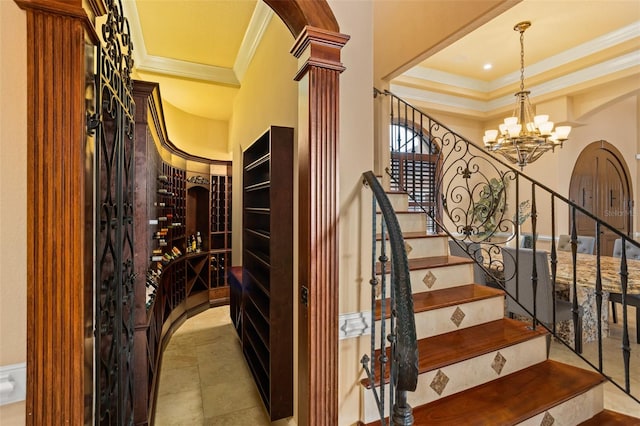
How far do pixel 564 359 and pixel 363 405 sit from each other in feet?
8.22

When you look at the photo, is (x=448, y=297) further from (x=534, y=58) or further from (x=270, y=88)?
(x=534, y=58)

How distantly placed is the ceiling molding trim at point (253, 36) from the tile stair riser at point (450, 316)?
8.04 feet

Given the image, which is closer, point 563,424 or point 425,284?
point 563,424

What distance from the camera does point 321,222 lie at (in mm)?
1432

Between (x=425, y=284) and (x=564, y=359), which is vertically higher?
(x=425, y=284)

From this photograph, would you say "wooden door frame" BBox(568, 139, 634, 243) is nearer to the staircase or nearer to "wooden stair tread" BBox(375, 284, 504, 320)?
"wooden stair tread" BBox(375, 284, 504, 320)

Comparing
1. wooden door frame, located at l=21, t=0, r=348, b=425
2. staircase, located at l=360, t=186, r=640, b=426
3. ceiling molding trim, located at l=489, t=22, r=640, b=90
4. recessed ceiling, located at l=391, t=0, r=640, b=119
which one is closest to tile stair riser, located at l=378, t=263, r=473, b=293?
staircase, located at l=360, t=186, r=640, b=426

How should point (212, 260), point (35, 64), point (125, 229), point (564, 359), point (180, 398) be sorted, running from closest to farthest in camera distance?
point (35, 64)
point (125, 229)
point (180, 398)
point (564, 359)
point (212, 260)

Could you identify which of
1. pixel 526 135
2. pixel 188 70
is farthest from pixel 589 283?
pixel 188 70

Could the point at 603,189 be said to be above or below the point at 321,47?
below

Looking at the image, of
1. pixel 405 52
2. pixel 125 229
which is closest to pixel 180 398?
pixel 125 229

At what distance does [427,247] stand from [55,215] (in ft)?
8.02
